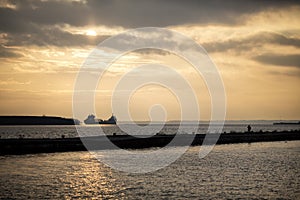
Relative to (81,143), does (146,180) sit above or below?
below

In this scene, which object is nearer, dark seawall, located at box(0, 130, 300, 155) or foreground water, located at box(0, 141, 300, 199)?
foreground water, located at box(0, 141, 300, 199)

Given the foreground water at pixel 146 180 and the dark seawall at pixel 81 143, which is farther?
the dark seawall at pixel 81 143

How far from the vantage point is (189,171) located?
187 feet

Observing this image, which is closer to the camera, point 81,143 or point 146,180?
point 146,180

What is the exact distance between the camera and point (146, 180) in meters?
47.9

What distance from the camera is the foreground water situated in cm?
3966

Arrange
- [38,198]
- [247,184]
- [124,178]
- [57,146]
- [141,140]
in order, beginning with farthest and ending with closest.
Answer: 1. [141,140]
2. [57,146]
3. [124,178]
4. [247,184]
5. [38,198]

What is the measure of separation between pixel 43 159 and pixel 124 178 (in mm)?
20904

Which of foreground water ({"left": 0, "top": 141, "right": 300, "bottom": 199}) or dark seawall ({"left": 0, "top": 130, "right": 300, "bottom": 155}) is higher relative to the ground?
dark seawall ({"left": 0, "top": 130, "right": 300, "bottom": 155})

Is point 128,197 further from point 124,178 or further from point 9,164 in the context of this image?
Answer: point 9,164

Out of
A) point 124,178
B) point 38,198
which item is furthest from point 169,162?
point 38,198

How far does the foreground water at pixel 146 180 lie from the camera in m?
39.7

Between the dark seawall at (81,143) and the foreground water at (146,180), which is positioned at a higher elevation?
the dark seawall at (81,143)

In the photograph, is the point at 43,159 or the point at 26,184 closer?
the point at 26,184
